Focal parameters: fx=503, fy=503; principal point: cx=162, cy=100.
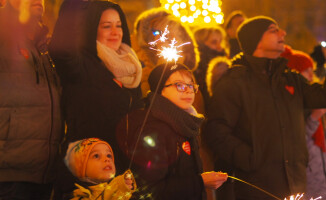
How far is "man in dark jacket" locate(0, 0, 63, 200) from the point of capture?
10.3ft

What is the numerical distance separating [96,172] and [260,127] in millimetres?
1798

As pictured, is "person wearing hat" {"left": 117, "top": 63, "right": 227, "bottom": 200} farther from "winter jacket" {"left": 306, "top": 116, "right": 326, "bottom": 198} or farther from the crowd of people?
"winter jacket" {"left": 306, "top": 116, "right": 326, "bottom": 198}

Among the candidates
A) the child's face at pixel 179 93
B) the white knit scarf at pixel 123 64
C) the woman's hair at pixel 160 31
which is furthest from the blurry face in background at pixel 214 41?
the child's face at pixel 179 93

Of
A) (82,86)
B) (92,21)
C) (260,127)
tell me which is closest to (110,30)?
(92,21)

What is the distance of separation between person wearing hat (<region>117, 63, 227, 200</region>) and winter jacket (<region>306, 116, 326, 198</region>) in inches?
82.6

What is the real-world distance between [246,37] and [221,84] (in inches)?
25.3

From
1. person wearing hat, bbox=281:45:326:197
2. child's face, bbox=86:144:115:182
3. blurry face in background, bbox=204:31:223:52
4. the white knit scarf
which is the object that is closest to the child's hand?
child's face, bbox=86:144:115:182

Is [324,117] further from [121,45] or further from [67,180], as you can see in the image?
[67,180]

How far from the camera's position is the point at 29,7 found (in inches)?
134

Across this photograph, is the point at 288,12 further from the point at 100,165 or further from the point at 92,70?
the point at 100,165

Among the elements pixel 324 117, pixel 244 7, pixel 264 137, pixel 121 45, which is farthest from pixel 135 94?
pixel 244 7

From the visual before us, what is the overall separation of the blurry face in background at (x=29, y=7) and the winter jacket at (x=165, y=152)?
957 mm

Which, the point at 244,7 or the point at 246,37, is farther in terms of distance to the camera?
the point at 244,7

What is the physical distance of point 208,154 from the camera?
4477 millimetres
